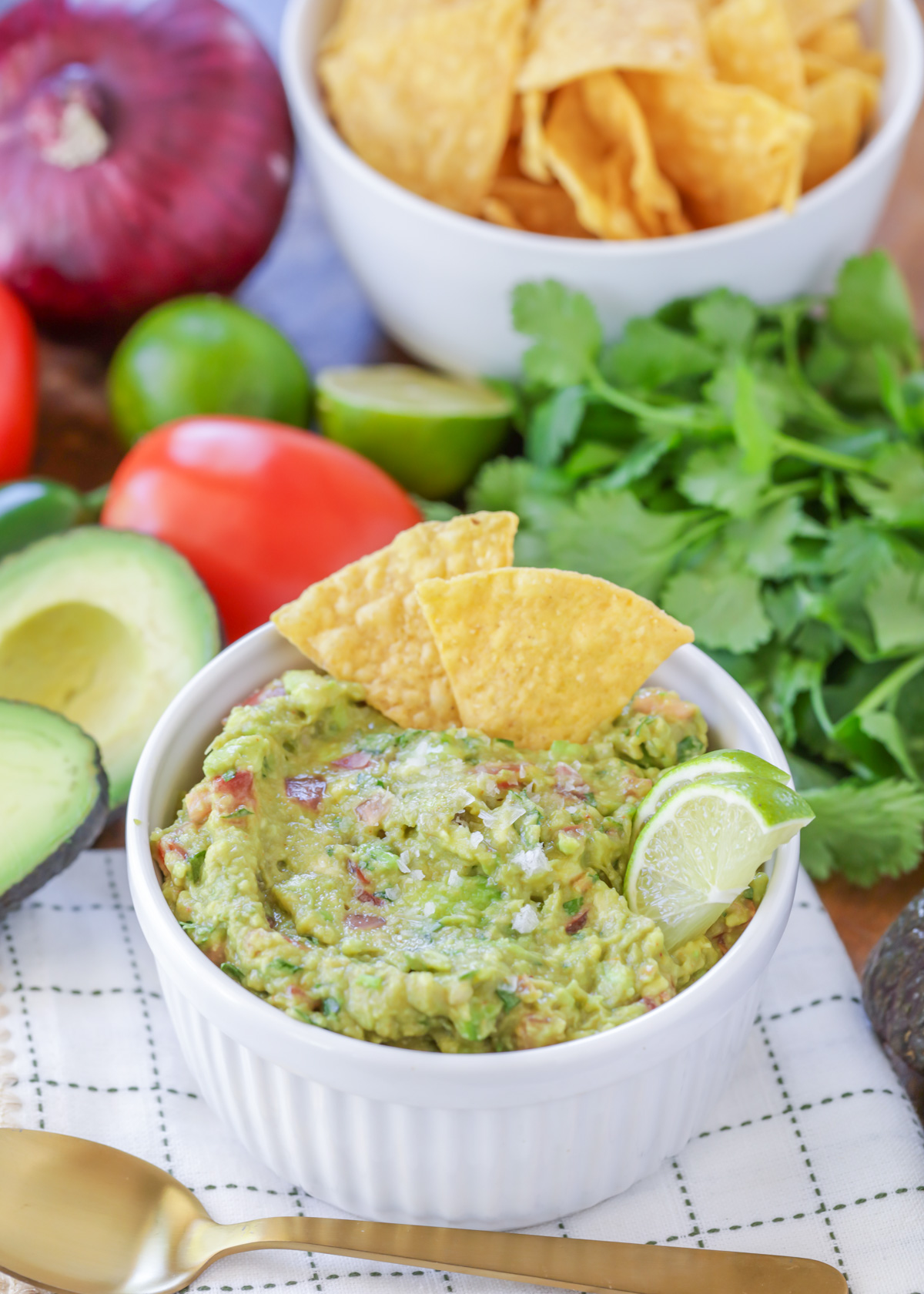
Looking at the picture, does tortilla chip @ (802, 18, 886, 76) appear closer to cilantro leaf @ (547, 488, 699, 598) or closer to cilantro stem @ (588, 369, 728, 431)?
cilantro stem @ (588, 369, 728, 431)

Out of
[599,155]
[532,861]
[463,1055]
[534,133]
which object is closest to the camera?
[463,1055]

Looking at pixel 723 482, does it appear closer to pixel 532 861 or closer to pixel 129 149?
pixel 532 861

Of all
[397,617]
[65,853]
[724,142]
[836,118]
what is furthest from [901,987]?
[836,118]

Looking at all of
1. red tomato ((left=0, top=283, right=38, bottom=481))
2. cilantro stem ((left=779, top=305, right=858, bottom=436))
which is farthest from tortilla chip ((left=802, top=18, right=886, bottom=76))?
red tomato ((left=0, top=283, right=38, bottom=481))

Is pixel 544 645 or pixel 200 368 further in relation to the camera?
pixel 200 368

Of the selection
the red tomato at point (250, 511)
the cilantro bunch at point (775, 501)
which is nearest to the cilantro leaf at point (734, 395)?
the cilantro bunch at point (775, 501)

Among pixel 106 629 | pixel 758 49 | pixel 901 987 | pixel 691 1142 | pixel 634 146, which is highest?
pixel 758 49
